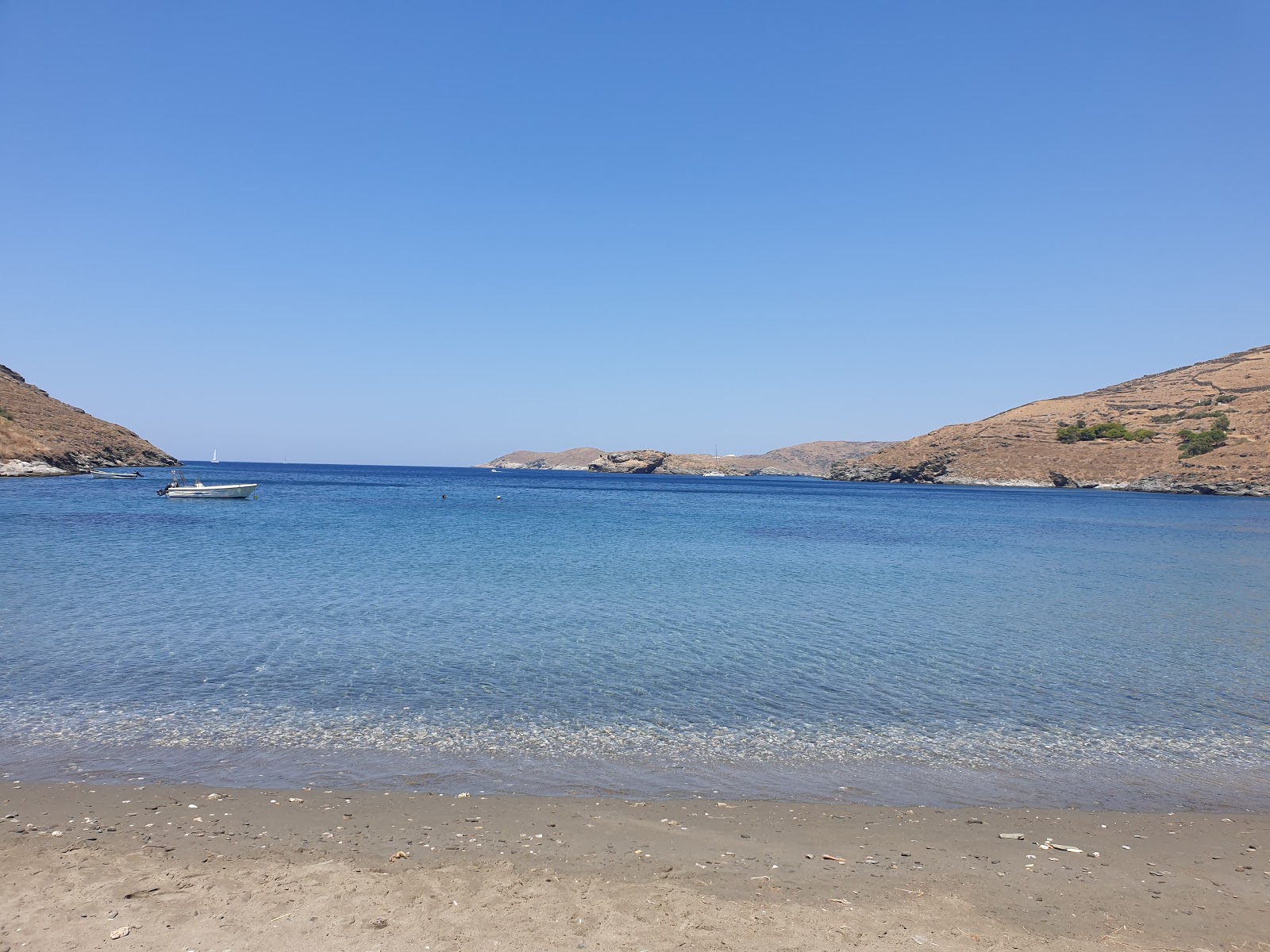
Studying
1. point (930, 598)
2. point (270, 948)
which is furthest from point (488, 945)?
point (930, 598)

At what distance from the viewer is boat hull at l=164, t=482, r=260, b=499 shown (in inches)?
2445

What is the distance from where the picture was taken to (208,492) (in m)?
63.0

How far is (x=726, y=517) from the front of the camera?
198 ft

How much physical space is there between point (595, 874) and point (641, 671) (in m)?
7.25

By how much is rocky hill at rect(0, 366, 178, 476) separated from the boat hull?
30941 millimetres

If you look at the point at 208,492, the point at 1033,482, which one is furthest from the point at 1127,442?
the point at 208,492

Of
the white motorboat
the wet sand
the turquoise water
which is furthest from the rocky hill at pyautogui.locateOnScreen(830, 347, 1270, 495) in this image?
the wet sand

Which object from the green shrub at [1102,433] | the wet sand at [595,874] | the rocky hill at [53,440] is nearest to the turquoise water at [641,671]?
the wet sand at [595,874]

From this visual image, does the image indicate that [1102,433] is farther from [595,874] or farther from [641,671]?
[595,874]

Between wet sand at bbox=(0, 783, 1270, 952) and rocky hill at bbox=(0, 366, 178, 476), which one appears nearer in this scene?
wet sand at bbox=(0, 783, 1270, 952)

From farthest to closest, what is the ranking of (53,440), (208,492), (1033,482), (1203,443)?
1. (1033,482)
2. (1203,443)
3. (53,440)
4. (208,492)

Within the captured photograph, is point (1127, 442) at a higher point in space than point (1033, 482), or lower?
higher

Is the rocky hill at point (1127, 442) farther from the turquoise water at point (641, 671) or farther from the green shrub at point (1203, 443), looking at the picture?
the turquoise water at point (641, 671)

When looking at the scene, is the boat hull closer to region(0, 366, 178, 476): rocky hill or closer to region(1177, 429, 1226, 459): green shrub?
region(0, 366, 178, 476): rocky hill
